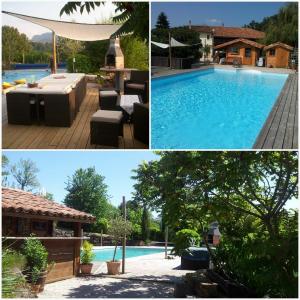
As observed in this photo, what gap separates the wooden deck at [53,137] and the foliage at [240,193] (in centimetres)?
67

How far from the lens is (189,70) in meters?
13.3

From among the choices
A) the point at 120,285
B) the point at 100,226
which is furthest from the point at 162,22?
the point at 100,226

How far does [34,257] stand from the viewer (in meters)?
5.90

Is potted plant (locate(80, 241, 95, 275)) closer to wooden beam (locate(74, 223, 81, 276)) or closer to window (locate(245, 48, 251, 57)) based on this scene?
wooden beam (locate(74, 223, 81, 276))

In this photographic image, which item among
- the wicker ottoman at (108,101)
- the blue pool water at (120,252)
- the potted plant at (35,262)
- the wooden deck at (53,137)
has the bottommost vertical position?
the blue pool water at (120,252)

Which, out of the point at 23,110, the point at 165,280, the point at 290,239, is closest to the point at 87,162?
the point at 23,110

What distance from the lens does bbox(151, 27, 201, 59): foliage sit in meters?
8.23

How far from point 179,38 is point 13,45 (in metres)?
4.51

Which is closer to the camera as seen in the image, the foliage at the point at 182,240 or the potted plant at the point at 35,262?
the potted plant at the point at 35,262

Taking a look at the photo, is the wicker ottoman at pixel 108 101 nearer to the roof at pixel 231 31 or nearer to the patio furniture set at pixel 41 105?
the patio furniture set at pixel 41 105

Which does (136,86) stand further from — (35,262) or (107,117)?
(35,262)

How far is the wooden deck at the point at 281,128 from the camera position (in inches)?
235

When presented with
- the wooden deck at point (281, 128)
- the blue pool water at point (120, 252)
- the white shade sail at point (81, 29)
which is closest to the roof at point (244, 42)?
the wooden deck at point (281, 128)

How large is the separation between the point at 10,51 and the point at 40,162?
669cm
